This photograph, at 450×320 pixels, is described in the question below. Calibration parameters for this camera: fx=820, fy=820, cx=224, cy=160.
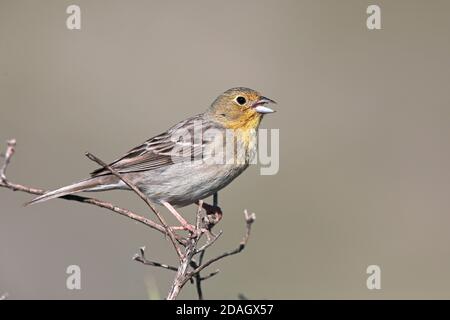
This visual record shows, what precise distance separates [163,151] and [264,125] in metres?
6.21

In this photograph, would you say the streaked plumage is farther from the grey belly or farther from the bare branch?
the bare branch

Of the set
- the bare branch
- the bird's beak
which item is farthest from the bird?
the bare branch

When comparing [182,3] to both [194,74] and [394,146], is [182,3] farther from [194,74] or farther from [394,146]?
[394,146]

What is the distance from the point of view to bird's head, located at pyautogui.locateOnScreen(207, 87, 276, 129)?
5988mm

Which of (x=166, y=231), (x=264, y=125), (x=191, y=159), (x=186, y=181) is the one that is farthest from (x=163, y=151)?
(x=264, y=125)

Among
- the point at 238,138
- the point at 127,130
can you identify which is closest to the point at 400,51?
the point at 127,130

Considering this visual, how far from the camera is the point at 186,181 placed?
5500 millimetres

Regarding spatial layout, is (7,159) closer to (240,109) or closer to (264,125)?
(240,109)

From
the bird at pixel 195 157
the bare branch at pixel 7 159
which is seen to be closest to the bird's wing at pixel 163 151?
the bird at pixel 195 157

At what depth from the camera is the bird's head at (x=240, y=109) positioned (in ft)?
19.6

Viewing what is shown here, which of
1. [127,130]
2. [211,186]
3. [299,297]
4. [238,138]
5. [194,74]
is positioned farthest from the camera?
[194,74]

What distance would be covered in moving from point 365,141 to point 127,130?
3649mm

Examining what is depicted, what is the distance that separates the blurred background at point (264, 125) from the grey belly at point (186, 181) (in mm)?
2838
